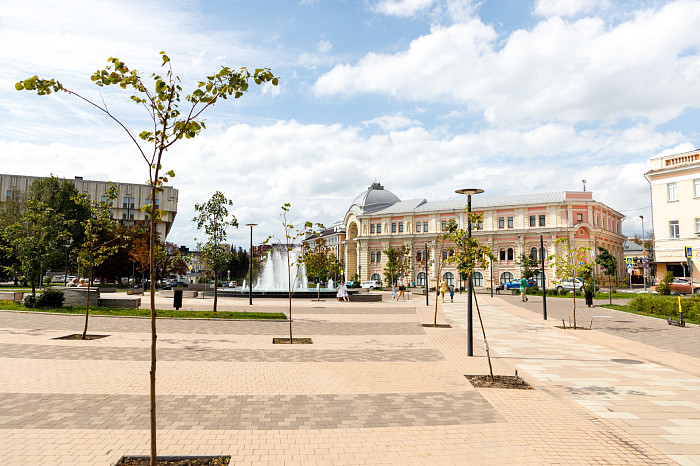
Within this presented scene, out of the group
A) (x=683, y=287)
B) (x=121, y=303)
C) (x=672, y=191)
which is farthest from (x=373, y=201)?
(x=121, y=303)

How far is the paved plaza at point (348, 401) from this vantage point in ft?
17.2

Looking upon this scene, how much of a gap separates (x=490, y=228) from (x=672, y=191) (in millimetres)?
29253

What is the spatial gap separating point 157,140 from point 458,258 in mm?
7367

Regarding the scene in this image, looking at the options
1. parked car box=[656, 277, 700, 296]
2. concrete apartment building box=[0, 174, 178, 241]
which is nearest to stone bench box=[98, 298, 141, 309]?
parked car box=[656, 277, 700, 296]

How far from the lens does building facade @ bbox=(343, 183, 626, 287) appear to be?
203 ft

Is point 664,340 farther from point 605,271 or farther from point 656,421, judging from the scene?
point 605,271

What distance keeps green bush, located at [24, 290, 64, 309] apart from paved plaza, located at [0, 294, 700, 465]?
25.8ft

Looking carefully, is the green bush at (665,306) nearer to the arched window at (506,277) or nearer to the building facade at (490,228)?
the building facade at (490,228)

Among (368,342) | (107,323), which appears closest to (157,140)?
→ (368,342)

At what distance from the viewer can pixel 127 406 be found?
6773 mm

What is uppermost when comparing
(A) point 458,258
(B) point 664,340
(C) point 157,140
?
(C) point 157,140

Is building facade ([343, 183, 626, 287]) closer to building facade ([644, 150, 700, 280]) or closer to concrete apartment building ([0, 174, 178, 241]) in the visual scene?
building facade ([644, 150, 700, 280])

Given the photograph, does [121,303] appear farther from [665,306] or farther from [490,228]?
[490,228]

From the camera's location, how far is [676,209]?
129 ft
